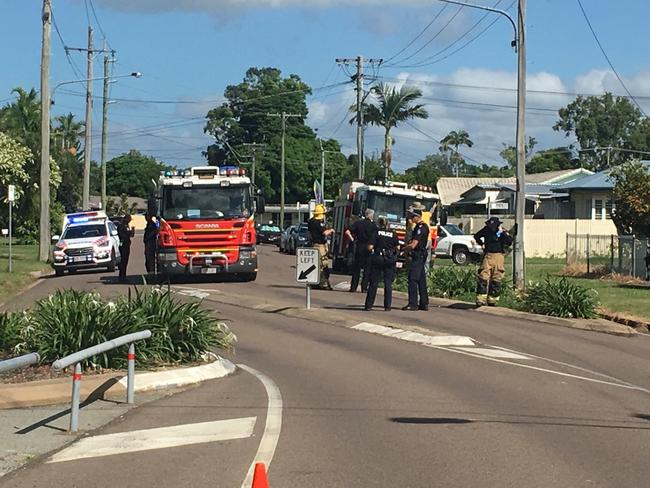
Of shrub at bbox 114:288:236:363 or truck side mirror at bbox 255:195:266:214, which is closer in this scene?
shrub at bbox 114:288:236:363

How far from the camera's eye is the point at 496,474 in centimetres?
736

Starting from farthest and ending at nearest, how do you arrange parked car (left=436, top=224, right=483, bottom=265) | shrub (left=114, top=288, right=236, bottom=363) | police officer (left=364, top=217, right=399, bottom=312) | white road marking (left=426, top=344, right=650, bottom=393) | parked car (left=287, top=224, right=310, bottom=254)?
parked car (left=287, top=224, right=310, bottom=254), parked car (left=436, top=224, right=483, bottom=265), police officer (left=364, top=217, right=399, bottom=312), shrub (left=114, top=288, right=236, bottom=363), white road marking (left=426, top=344, right=650, bottom=393)

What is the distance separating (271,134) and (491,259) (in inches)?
3708

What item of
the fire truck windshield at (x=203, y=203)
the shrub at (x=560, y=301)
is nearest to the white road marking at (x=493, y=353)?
the shrub at (x=560, y=301)

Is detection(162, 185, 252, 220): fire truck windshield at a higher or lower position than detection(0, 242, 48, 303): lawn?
higher

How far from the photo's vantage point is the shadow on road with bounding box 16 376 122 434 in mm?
8898

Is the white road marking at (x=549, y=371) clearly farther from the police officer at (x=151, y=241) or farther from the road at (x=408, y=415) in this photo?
the police officer at (x=151, y=241)

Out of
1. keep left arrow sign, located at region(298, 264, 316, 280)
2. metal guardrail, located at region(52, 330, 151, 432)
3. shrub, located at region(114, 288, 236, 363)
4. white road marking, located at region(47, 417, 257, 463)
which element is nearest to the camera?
white road marking, located at region(47, 417, 257, 463)

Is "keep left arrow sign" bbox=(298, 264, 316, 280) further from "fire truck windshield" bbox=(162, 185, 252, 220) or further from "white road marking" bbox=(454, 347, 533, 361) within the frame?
"fire truck windshield" bbox=(162, 185, 252, 220)

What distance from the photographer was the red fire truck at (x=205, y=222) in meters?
25.0

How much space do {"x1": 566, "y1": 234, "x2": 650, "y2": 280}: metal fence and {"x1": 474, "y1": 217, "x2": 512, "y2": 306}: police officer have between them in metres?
8.91

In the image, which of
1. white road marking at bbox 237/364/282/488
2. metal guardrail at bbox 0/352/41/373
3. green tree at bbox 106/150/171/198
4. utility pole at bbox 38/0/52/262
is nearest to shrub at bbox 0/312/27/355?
white road marking at bbox 237/364/282/488

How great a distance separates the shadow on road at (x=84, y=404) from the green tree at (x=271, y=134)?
94.1 metres

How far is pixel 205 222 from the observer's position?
25062 millimetres
